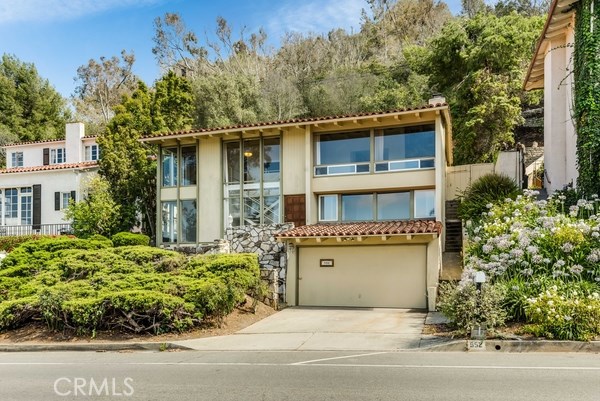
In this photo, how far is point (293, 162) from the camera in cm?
2145

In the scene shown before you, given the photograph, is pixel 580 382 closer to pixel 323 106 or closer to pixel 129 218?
pixel 129 218

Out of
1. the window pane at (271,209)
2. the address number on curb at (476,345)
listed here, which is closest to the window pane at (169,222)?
the window pane at (271,209)

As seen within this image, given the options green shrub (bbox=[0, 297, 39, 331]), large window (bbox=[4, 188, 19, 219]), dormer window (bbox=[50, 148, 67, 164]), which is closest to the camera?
green shrub (bbox=[0, 297, 39, 331])

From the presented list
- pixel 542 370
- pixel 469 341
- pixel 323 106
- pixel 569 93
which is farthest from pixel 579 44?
pixel 323 106

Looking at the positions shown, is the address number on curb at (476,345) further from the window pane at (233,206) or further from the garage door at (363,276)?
the window pane at (233,206)

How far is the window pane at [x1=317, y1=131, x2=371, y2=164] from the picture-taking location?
20703mm

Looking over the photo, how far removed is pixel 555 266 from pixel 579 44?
877cm

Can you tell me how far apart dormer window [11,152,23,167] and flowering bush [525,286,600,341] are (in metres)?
35.5

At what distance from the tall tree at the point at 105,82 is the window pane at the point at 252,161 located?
139 feet

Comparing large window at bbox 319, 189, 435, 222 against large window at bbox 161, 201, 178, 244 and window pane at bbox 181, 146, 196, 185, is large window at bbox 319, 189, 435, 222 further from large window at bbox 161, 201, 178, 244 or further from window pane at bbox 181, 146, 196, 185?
large window at bbox 161, 201, 178, 244

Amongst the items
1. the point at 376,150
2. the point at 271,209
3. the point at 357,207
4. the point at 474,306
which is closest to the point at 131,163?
the point at 271,209

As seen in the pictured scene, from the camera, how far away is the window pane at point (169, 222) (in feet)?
76.6

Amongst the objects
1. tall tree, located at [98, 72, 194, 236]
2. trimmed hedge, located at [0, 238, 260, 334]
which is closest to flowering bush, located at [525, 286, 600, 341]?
trimmed hedge, located at [0, 238, 260, 334]

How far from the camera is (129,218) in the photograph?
25.2 m
